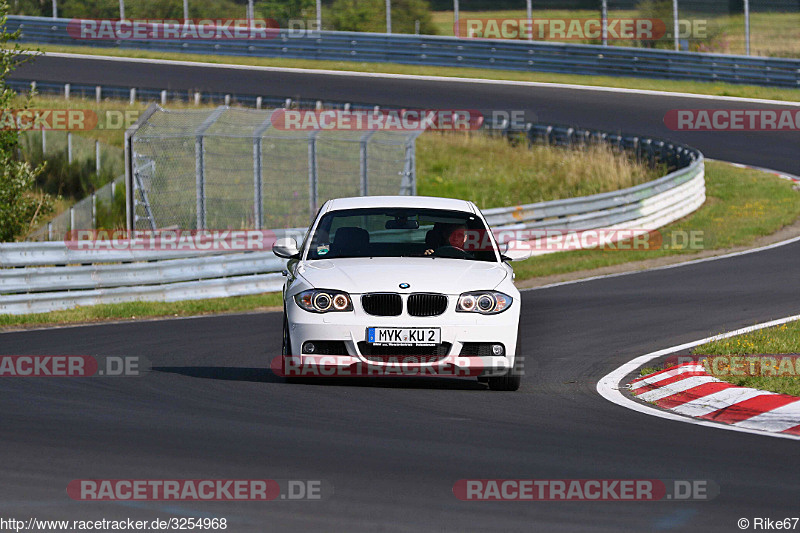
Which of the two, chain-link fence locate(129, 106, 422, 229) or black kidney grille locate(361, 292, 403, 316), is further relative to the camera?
chain-link fence locate(129, 106, 422, 229)

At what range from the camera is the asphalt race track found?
5.80m

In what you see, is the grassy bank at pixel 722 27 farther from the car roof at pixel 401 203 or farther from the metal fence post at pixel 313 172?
the car roof at pixel 401 203

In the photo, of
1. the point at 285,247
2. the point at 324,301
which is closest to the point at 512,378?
the point at 324,301

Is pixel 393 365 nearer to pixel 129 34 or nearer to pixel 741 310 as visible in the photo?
pixel 741 310

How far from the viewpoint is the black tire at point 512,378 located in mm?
9664

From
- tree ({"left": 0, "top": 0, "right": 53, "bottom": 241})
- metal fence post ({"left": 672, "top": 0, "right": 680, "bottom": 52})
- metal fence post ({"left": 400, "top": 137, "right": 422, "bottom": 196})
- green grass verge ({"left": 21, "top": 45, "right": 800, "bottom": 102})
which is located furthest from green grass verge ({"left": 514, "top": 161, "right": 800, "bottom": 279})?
metal fence post ({"left": 672, "top": 0, "right": 680, "bottom": 52})

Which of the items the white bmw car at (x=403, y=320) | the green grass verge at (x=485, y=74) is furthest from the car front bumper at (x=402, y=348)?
the green grass verge at (x=485, y=74)

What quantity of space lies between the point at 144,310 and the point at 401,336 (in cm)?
799

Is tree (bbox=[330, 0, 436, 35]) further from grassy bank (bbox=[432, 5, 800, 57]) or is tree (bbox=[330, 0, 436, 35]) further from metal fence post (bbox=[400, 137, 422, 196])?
metal fence post (bbox=[400, 137, 422, 196])

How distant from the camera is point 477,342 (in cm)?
939

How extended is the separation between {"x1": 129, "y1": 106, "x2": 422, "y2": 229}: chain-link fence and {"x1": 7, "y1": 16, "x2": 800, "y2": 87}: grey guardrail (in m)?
12.7

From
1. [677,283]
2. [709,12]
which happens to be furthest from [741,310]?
[709,12]

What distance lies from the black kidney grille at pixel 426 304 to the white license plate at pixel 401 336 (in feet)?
0.52

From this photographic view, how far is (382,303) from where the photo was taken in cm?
939
